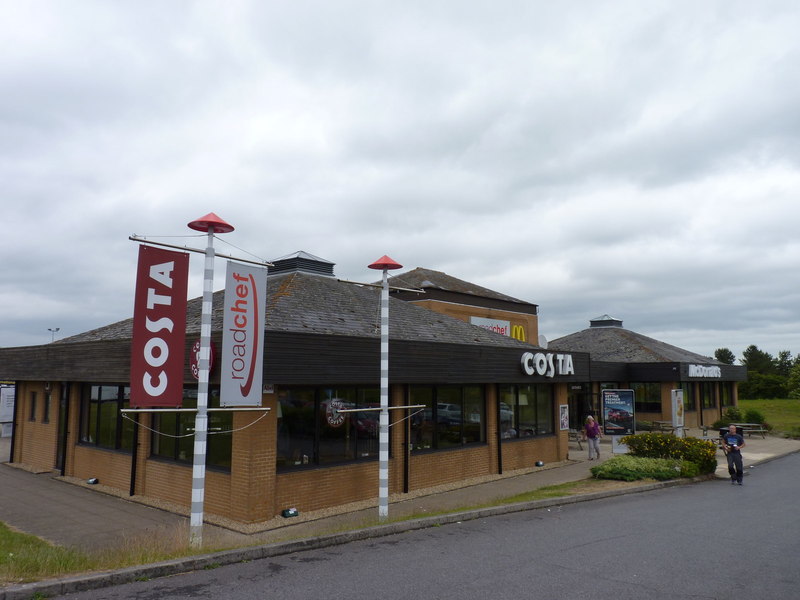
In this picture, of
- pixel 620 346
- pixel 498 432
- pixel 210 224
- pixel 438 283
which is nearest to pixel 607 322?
pixel 620 346

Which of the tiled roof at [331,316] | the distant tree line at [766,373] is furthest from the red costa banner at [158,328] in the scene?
the distant tree line at [766,373]

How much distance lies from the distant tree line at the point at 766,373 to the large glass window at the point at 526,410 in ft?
116

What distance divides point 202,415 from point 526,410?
1311cm

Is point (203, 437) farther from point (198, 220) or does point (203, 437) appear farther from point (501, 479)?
point (501, 479)

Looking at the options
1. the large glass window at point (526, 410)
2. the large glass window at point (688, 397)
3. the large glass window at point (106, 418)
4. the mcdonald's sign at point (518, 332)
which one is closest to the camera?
the large glass window at point (106, 418)

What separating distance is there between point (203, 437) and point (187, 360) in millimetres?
3925

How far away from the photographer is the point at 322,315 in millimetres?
15578

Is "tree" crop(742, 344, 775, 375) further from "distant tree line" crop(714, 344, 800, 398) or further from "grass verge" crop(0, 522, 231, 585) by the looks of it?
"grass verge" crop(0, 522, 231, 585)

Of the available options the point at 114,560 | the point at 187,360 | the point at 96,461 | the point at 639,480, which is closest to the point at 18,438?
the point at 96,461

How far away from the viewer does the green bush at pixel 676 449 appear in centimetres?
1861

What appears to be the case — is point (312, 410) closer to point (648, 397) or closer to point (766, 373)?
point (648, 397)

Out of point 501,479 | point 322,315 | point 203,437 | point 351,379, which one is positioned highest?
point 322,315

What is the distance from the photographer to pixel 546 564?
880 cm

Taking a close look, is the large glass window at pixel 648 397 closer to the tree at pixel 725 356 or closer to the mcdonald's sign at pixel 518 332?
the mcdonald's sign at pixel 518 332
